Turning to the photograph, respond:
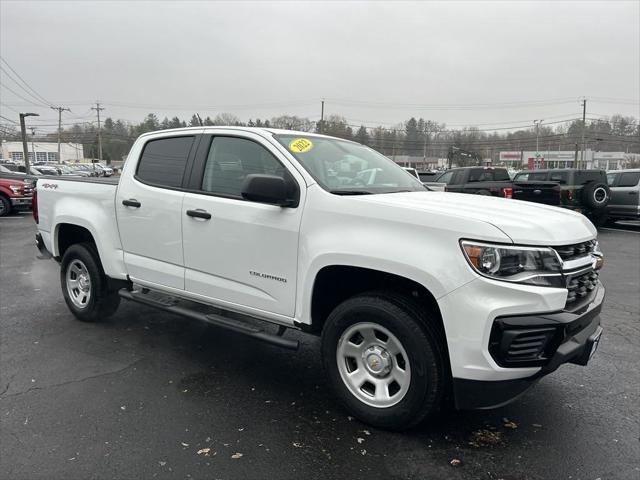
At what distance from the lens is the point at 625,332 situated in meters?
5.09

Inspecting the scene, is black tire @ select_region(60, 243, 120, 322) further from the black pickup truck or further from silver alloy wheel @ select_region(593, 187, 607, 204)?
silver alloy wheel @ select_region(593, 187, 607, 204)

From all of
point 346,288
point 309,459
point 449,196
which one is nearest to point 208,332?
point 346,288

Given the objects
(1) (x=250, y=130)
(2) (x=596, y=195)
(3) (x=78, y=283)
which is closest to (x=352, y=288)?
(1) (x=250, y=130)

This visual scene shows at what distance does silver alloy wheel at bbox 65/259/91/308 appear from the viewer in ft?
16.9

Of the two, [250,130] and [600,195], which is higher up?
[250,130]

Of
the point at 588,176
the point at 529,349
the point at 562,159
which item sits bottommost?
the point at 529,349

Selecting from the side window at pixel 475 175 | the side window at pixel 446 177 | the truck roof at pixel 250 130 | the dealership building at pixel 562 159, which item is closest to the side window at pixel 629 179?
the side window at pixel 475 175

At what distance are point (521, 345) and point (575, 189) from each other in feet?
41.7

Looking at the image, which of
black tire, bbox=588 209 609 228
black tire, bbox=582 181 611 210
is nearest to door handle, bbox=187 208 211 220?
black tire, bbox=582 181 611 210

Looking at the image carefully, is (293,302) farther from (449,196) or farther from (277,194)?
(449,196)

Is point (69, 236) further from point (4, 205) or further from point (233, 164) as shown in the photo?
point (4, 205)

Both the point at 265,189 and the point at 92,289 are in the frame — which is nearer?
the point at 265,189

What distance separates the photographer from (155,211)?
4.20m

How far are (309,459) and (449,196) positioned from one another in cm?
204
